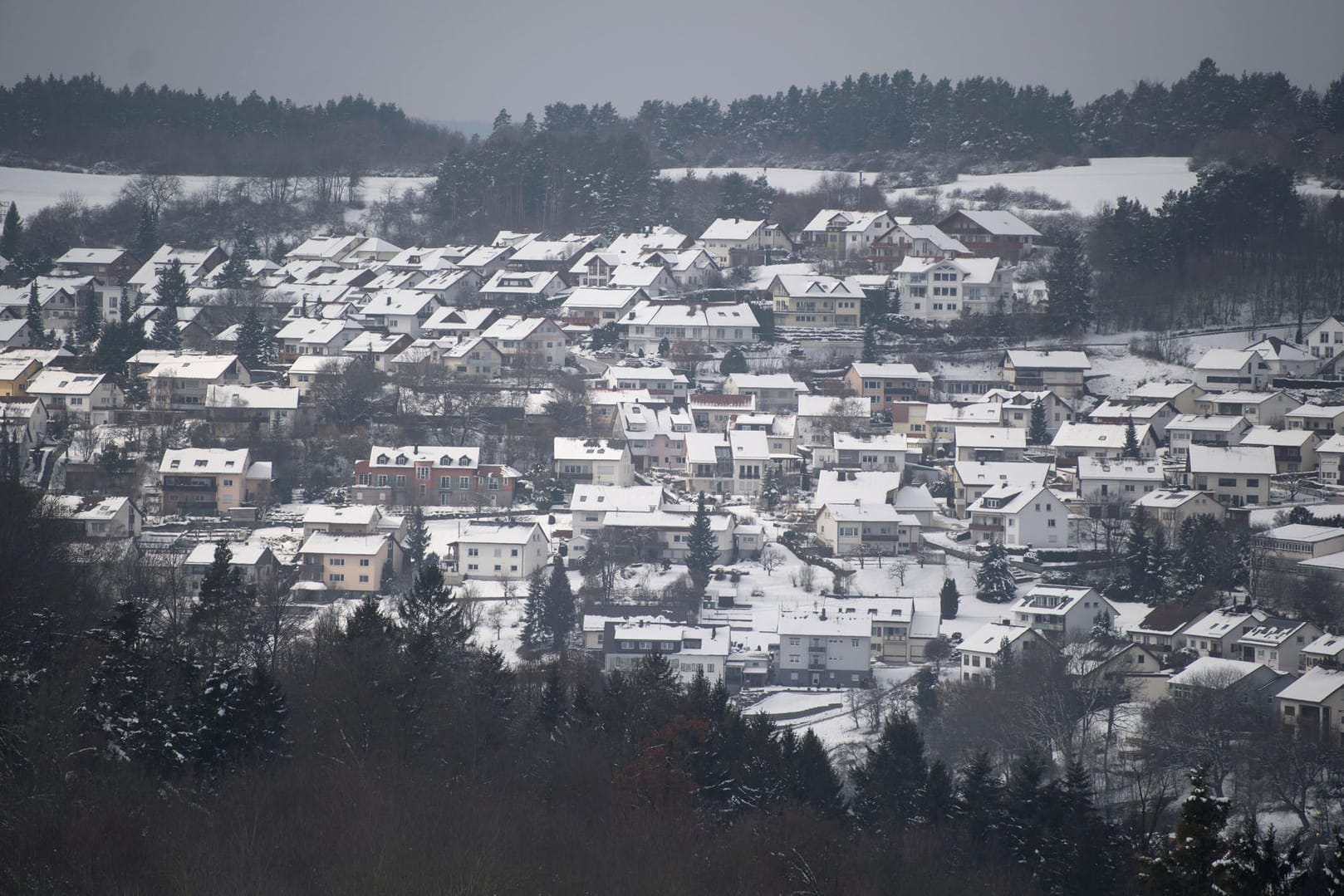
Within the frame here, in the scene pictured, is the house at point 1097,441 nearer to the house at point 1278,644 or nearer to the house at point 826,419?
the house at point 826,419

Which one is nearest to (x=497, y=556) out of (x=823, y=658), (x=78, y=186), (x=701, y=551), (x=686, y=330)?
(x=701, y=551)

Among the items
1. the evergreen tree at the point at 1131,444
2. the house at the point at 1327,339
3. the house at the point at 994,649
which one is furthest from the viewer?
the house at the point at 1327,339

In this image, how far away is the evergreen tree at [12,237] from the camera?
45781 mm

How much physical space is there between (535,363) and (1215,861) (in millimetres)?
26103

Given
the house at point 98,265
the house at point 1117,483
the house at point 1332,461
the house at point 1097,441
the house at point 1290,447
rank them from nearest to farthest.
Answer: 1. the house at point 1117,483
2. the house at point 1332,461
3. the house at point 1290,447
4. the house at point 1097,441
5. the house at point 98,265

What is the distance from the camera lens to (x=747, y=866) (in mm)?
12352

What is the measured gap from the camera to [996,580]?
26.2 m

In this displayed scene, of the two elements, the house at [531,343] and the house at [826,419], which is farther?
the house at [531,343]

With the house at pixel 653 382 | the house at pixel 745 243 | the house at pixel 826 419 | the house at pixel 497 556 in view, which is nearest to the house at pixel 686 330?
the house at pixel 653 382

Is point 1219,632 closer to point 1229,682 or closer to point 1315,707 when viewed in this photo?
point 1229,682

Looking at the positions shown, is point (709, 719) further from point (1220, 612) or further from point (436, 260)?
point (436, 260)

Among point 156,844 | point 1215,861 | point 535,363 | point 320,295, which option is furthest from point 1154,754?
point 320,295

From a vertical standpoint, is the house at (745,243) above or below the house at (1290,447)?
above

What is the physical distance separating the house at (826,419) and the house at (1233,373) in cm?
715
